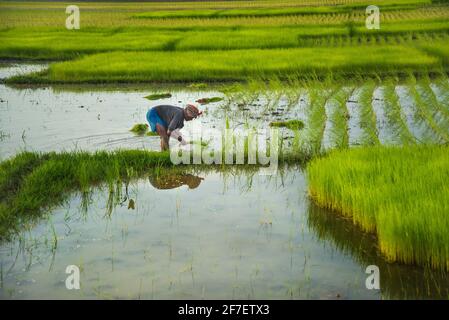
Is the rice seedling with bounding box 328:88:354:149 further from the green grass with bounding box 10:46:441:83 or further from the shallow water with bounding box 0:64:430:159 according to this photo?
the green grass with bounding box 10:46:441:83

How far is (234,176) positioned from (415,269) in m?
2.47

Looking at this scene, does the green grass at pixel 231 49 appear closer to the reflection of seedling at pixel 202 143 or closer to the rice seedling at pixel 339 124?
the rice seedling at pixel 339 124

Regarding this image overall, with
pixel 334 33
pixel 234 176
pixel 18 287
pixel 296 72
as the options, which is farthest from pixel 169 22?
pixel 18 287

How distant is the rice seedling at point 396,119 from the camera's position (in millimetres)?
6567

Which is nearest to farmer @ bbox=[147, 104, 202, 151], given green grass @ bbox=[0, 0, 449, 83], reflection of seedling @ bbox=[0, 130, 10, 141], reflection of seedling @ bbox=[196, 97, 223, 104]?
reflection of seedling @ bbox=[0, 130, 10, 141]

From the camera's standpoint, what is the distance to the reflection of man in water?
577 centimetres

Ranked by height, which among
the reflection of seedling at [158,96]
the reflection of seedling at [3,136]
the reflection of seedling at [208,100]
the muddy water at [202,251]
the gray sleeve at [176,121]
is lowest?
the muddy water at [202,251]

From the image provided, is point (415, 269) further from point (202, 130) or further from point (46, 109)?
point (46, 109)

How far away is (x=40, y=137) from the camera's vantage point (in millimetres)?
7711

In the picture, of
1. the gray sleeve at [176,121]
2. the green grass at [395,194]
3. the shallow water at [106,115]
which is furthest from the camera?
the shallow water at [106,115]

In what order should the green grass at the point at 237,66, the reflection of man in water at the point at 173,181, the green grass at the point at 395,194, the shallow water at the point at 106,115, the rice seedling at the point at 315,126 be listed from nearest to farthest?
the green grass at the point at 395,194 → the reflection of man in water at the point at 173,181 → the rice seedling at the point at 315,126 → the shallow water at the point at 106,115 → the green grass at the point at 237,66

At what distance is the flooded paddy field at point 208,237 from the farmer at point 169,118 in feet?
1.47

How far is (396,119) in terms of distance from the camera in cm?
746

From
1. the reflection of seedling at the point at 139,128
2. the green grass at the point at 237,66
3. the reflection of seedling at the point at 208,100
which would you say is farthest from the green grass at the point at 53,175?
the green grass at the point at 237,66
